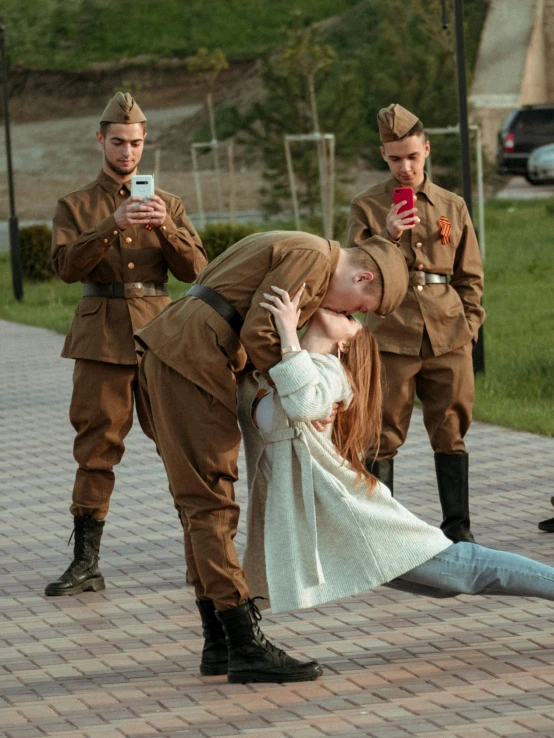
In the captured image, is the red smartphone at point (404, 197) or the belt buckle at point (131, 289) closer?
the red smartphone at point (404, 197)

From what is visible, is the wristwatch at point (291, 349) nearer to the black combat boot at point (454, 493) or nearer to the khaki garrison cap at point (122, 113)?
the khaki garrison cap at point (122, 113)

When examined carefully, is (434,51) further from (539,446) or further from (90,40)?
(90,40)

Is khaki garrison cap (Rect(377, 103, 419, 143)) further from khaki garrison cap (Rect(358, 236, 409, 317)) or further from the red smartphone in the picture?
khaki garrison cap (Rect(358, 236, 409, 317))

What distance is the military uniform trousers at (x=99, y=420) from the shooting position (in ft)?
19.7

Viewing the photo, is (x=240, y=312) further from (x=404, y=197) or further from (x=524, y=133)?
(x=524, y=133)

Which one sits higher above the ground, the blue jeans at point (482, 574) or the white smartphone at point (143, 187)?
the white smartphone at point (143, 187)

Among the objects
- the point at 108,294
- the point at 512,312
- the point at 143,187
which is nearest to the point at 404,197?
the point at 143,187

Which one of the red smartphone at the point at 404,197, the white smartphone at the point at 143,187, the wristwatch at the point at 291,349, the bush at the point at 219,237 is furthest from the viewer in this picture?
the bush at the point at 219,237

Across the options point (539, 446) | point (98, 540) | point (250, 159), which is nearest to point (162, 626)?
point (98, 540)

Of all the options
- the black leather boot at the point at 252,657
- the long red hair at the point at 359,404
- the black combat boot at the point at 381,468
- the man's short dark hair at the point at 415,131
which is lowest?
the black leather boot at the point at 252,657

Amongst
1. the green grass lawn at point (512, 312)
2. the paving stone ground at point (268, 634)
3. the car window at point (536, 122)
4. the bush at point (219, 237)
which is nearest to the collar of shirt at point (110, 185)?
the paving stone ground at point (268, 634)

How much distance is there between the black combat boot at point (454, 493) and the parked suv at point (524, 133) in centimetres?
3109

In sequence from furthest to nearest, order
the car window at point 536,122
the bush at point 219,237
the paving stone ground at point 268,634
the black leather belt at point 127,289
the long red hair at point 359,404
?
the car window at point 536,122
the bush at point 219,237
the black leather belt at point 127,289
the long red hair at point 359,404
the paving stone ground at point 268,634

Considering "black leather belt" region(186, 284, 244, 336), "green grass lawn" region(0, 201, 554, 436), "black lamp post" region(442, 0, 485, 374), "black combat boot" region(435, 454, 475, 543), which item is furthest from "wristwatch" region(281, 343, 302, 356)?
"black lamp post" region(442, 0, 485, 374)
